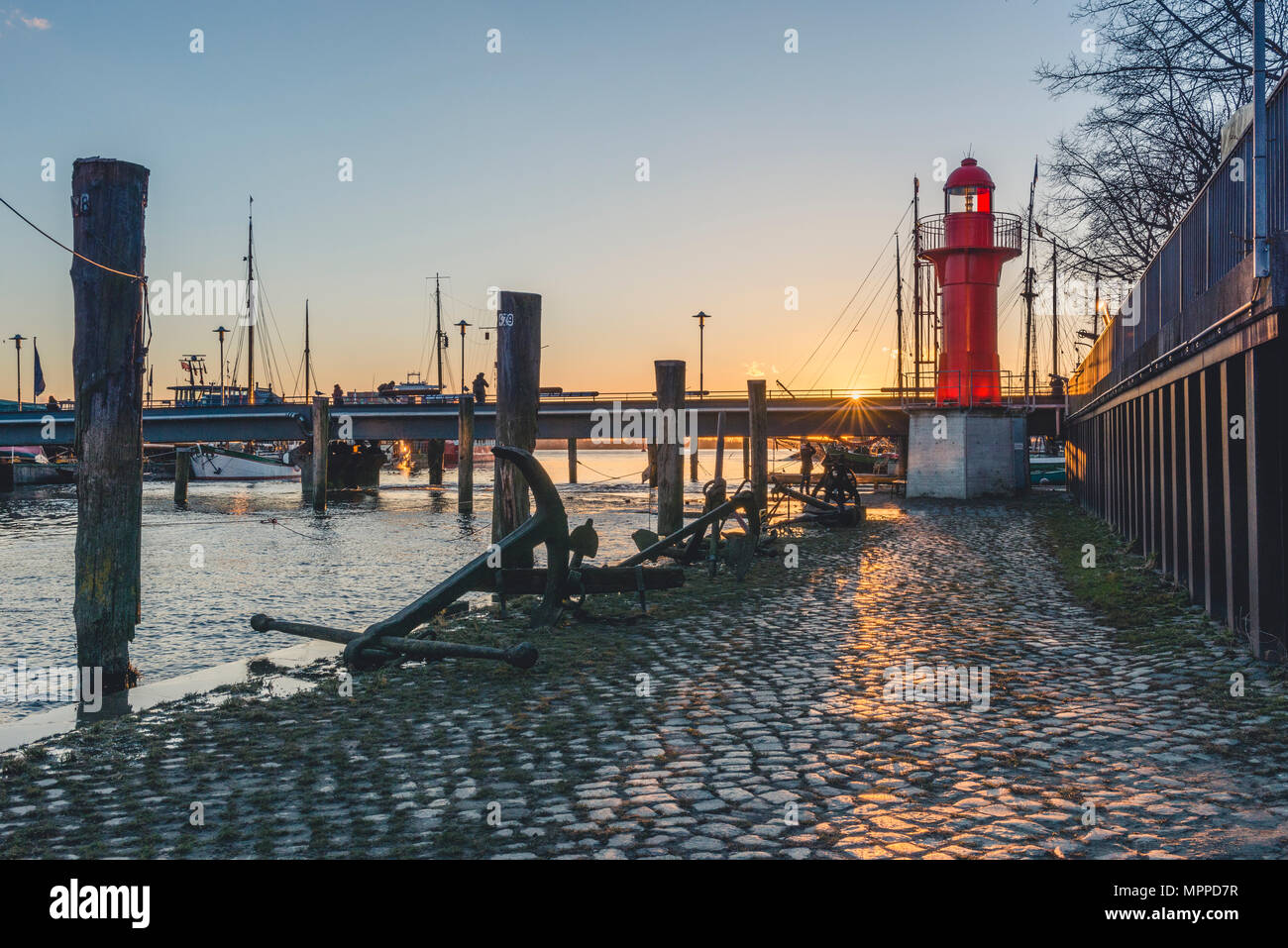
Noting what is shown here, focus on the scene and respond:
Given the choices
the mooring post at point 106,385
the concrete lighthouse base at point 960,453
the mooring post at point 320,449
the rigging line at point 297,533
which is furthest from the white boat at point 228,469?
the mooring post at point 106,385

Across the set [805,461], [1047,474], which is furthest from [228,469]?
[805,461]

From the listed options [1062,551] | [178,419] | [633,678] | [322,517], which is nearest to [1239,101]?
[1062,551]

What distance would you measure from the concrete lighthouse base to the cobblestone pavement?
2182 centimetres

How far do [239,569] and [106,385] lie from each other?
13.2 meters

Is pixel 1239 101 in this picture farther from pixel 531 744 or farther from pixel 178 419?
pixel 178 419

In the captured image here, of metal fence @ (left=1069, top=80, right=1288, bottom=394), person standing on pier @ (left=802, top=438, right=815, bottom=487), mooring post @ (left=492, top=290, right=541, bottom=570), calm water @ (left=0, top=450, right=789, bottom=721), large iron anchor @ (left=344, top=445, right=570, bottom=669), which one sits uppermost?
metal fence @ (left=1069, top=80, right=1288, bottom=394)

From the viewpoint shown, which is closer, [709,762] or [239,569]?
[709,762]

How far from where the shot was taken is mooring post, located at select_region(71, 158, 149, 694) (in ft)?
24.8

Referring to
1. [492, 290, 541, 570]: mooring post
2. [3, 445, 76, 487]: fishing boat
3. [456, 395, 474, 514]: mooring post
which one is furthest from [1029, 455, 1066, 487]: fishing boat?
[3, 445, 76, 487]: fishing boat

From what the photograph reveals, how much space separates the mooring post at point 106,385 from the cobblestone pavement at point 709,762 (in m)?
1.69

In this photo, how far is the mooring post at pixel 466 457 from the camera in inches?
1452

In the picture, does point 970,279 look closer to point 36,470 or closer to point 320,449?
point 320,449

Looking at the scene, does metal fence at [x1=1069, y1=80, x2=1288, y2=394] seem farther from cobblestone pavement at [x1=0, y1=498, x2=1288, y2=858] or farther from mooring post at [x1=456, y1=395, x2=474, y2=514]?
mooring post at [x1=456, y1=395, x2=474, y2=514]

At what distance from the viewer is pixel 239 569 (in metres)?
19.8
